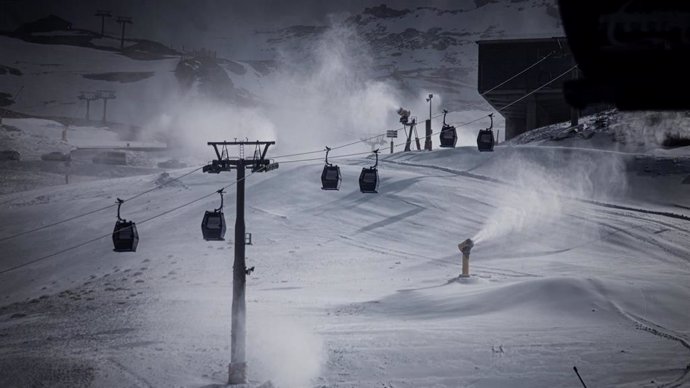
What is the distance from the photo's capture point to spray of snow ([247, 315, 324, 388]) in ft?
45.6

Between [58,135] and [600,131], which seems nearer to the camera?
[600,131]

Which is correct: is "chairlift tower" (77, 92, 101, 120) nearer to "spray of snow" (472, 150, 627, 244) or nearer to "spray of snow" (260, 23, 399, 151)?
"spray of snow" (260, 23, 399, 151)

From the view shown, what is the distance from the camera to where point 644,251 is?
25.5m

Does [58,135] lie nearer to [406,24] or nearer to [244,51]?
[244,51]

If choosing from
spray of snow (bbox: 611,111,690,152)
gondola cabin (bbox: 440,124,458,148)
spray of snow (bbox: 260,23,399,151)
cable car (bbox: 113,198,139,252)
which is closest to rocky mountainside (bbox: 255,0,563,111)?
spray of snow (bbox: 260,23,399,151)

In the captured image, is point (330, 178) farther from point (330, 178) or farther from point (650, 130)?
point (650, 130)

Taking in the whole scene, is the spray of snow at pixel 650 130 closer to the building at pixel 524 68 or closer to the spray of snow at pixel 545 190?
the spray of snow at pixel 545 190

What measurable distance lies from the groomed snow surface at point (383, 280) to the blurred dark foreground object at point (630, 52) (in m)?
10.8

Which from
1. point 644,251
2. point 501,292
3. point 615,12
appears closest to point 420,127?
point 644,251

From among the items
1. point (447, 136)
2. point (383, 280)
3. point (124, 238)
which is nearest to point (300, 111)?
point (447, 136)

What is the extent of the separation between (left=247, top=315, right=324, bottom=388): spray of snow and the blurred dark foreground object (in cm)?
1143

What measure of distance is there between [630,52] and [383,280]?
21.4m

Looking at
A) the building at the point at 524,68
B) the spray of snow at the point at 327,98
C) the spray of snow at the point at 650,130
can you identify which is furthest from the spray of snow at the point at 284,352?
the spray of snow at the point at 327,98

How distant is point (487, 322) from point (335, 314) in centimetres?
476
